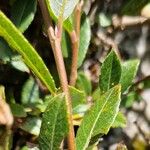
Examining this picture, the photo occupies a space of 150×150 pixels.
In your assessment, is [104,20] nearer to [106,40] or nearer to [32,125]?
[106,40]

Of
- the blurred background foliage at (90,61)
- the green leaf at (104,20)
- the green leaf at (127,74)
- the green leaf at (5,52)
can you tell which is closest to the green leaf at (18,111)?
the blurred background foliage at (90,61)

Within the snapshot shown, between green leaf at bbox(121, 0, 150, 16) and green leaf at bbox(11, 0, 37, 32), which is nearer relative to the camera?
green leaf at bbox(11, 0, 37, 32)

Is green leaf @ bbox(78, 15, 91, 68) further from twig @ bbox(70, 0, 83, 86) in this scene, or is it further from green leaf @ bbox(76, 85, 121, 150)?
green leaf @ bbox(76, 85, 121, 150)

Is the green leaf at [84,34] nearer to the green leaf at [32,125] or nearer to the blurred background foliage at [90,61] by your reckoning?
the blurred background foliage at [90,61]

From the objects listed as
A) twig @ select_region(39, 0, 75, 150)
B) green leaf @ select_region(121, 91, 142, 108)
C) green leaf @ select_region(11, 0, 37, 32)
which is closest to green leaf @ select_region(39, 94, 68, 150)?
twig @ select_region(39, 0, 75, 150)

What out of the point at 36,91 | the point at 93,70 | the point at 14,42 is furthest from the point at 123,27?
the point at 14,42

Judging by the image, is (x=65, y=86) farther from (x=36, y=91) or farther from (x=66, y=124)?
(x=36, y=91)
